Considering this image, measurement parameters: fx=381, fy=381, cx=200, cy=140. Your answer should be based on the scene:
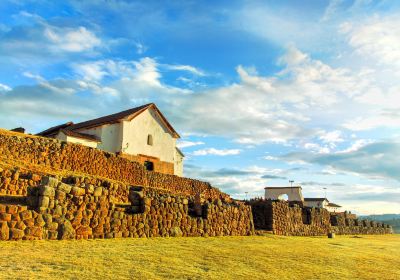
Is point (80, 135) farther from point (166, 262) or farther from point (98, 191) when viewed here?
point (166, 262)

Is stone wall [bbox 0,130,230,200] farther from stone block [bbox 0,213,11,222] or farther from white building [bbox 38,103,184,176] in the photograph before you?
stone block [bbox 0,213,11,222]

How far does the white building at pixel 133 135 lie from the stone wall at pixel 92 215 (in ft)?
69.9

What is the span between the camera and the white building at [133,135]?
1433 inches

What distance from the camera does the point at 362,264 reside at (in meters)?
11.9

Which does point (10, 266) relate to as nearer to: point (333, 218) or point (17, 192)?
point (17, 192)

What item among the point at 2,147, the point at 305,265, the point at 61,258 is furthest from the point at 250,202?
the point at 61,258

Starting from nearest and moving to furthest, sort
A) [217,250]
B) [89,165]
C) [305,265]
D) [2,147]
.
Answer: [305,265] → [217,250] → [2,147] → [89,165]

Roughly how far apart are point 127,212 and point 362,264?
7.93m

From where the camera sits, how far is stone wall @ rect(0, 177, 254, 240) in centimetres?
985

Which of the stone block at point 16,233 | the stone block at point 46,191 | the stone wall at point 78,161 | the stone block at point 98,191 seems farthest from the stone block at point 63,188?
the stone wall at point 78,161

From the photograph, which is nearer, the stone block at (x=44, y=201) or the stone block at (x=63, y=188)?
the stone block at (x=44, y=201)

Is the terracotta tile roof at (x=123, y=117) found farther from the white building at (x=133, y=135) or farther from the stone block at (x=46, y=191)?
the stone block at (x=46, y=191)

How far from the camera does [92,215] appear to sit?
11750mm

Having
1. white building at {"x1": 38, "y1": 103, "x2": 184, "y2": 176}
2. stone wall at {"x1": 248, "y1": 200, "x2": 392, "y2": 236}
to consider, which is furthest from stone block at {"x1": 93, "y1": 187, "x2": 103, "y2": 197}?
white building at {"x1": 38, "y1": 103, "x2": 184, "y2": 176}
